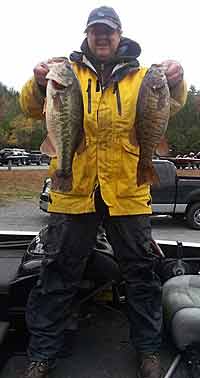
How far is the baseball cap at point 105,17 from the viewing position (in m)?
2.72

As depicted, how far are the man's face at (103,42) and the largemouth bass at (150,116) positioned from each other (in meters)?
0.26

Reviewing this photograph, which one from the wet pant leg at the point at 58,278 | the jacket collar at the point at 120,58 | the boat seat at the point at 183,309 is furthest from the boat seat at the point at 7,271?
the jacket collar at the point at 120,58

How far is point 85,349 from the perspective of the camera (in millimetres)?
2998

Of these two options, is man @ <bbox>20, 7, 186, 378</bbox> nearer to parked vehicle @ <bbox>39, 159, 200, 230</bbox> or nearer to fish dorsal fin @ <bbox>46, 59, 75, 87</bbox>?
fish dorsal fin @ <bbox>46, 59, 75, 87</bbox>

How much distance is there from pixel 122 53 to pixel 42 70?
0.48 metres

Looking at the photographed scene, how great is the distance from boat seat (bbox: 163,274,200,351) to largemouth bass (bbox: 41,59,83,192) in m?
0.89

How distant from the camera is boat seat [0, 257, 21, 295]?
2.95 metres

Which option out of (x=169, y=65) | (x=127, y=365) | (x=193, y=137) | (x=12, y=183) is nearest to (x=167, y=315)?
(x=127, y=365)

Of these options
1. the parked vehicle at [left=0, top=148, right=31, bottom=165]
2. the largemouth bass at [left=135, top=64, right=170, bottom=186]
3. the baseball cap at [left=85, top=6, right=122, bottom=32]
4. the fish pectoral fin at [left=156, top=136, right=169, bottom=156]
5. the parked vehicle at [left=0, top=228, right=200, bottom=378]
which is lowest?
the parked vehicle at [left=0, top=148, right=31, bottom=165]

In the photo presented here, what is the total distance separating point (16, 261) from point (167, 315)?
1.10 m

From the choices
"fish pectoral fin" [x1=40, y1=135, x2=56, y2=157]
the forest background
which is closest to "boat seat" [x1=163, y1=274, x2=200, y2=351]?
"fish pectoral fin" [x1=40, y1=135, x2=56, y2=157]

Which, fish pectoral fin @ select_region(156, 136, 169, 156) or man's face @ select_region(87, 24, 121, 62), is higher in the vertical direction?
man's face @ select_region(87, 24, 121, 62)

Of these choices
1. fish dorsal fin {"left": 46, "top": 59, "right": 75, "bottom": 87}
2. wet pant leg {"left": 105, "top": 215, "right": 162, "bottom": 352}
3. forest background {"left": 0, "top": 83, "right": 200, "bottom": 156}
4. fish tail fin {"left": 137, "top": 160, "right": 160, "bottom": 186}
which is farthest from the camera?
forest background {"left": 0, "top": 83, "right": 200, "bottom": 156}

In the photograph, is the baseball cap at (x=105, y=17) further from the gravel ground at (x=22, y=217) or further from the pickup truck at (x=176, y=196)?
the pickup truck at (x=176, y=196)
